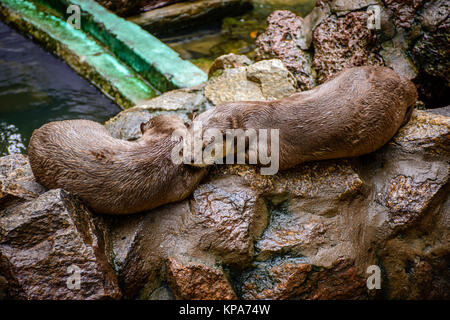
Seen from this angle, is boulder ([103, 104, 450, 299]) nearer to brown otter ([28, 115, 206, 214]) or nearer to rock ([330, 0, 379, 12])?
brown otter ([28, 115, 206, 214])

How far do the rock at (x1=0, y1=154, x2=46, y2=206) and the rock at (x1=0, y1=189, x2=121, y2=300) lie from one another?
0.15 m

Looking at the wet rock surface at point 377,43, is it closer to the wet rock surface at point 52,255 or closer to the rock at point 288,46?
the rock at point 288,46

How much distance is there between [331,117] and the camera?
2.40m

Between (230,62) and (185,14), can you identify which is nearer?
(230,62)

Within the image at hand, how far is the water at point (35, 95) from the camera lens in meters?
3.76

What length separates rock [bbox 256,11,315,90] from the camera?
3602 millimetres

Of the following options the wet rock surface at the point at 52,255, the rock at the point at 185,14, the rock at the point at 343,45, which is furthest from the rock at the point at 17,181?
the rock at the point at 185,14

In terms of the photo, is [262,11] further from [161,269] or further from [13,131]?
[161,269]

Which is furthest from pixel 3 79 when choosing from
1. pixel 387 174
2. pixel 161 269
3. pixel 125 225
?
pixel 387 174

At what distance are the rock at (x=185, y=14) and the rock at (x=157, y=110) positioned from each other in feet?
9.59

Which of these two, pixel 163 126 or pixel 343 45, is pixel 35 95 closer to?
pixel 163 126

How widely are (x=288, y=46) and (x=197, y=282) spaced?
8.10 ft

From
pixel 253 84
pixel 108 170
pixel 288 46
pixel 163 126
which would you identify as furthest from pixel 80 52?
pixel 108 170

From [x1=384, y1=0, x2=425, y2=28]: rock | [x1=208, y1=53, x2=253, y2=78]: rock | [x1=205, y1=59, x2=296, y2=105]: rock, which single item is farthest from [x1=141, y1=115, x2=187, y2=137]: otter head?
[x1=384, y1=0, x2=425, y2=28]: rock
